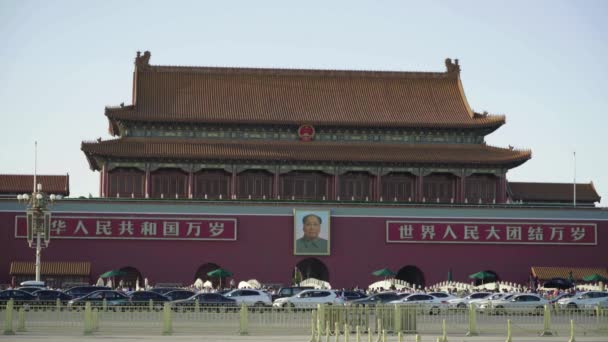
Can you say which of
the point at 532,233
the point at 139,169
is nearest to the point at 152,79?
the point at 139,169

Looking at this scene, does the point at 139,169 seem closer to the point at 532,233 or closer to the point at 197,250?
the point at 197,250

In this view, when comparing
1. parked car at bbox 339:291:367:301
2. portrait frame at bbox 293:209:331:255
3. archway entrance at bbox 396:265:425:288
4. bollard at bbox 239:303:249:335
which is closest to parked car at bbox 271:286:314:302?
parked car at bbox 339:291:367:301

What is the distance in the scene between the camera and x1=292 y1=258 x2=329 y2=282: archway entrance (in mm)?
69688

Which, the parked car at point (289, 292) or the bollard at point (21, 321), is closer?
the bollard at point (21, 321)

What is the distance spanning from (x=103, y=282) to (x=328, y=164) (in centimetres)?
1473

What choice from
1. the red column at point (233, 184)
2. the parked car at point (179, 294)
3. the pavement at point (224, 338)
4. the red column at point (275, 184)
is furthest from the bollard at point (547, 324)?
the red column at point (233, 184)

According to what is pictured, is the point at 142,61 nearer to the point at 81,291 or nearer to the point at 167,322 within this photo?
the point at 81,291

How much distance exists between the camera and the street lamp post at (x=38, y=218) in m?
62.2

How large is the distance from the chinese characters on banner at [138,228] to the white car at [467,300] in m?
16.3

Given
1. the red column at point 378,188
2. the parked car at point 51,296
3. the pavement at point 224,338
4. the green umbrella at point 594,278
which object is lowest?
the pavement at point 224,338

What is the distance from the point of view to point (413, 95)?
7712 cm

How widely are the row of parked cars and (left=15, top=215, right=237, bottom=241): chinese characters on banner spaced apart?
1098cm

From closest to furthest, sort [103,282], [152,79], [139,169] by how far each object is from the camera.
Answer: [103,282], [139,169], [152,79]

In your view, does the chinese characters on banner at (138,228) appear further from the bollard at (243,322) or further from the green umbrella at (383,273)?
the bollard at (243,322)
